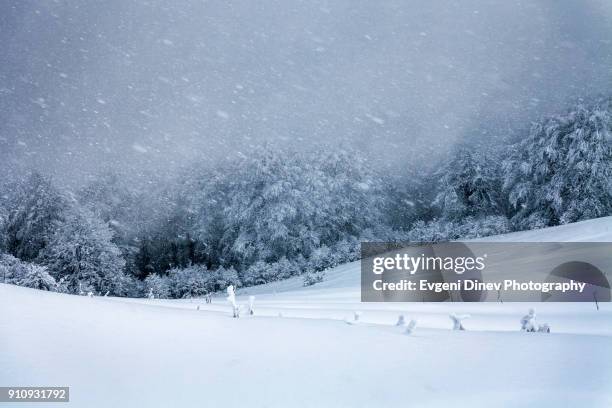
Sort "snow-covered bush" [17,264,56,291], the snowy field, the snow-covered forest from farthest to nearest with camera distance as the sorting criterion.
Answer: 1. the snow-covered forest
2. "snow-covered bush" [17,264,56,291]
3. the snowy field

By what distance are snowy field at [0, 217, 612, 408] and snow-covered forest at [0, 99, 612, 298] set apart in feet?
36.0

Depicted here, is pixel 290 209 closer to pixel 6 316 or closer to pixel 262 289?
pixel 262 289

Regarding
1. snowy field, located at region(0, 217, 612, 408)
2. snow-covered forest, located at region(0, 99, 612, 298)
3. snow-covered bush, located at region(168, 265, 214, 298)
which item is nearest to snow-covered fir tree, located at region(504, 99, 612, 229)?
snow-covered forest, located at region(0, 99, 612, 298)

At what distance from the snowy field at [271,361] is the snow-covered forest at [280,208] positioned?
11.0 m

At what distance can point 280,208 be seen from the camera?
63.8 ft

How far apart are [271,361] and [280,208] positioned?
672 inches

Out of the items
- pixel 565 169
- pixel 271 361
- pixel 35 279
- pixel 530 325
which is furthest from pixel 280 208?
pixel 271 361

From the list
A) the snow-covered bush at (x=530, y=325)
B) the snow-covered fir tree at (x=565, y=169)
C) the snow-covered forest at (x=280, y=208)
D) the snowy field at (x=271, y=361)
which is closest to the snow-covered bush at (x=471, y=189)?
the snow-covered forest at (x=280, y=208)

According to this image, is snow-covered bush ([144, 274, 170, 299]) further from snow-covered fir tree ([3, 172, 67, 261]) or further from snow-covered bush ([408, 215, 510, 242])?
snow-covered bush ([408, 215, 510, 242])

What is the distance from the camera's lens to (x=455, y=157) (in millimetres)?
21469

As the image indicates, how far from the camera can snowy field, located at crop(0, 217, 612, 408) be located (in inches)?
79.2

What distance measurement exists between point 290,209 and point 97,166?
8439mm

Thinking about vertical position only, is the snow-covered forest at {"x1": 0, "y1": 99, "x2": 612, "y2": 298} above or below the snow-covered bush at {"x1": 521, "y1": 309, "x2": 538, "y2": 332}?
above

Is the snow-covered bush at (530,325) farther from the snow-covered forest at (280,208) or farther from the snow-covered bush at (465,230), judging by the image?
the snow-covered bush at (465,230)
